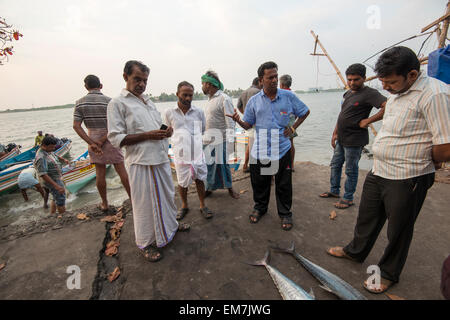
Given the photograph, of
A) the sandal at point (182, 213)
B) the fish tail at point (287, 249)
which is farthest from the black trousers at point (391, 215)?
the sandal at point (182, 213)

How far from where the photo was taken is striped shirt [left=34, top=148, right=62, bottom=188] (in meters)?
3.90

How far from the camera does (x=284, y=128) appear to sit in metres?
2.80

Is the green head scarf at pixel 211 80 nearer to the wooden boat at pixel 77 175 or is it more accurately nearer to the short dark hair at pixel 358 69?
the short dark hair at pixel 358 69

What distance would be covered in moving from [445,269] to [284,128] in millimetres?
2003

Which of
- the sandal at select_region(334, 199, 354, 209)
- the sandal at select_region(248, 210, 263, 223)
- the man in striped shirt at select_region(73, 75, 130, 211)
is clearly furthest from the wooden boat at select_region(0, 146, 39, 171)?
the sandal at select_region(334, 199, 354, 209)

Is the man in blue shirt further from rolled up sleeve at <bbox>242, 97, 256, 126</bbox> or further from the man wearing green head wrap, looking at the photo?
the man wearing green head wrap

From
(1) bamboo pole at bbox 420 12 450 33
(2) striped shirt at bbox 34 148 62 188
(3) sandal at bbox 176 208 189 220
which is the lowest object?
(3) sandal at bbox 176 208 189 220

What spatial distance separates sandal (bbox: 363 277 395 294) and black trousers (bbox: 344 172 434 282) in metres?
0.04

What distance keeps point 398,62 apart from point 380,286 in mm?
1965

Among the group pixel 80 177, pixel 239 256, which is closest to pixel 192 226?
pixel 239 256

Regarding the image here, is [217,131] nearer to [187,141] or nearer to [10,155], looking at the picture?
[187,141]

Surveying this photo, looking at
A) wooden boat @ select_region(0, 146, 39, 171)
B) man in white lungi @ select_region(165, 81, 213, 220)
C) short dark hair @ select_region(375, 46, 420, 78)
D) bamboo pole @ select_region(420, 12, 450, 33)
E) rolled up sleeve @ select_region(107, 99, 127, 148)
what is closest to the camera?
short dark hair @ select_region(375, 46, 420, 78)

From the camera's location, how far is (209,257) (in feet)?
7.92
